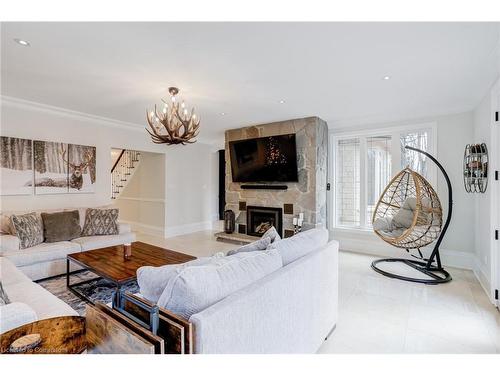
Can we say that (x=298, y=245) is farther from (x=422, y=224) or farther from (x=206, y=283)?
(x=422, y=224)

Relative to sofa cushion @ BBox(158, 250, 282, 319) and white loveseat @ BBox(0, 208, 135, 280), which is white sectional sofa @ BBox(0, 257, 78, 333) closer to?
Answer: white loveseat @ BBox(0, 208, 135, 280)

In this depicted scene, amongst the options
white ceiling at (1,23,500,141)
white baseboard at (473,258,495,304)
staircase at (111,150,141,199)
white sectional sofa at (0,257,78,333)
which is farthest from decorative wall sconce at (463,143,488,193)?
staircase at (111,150,141,199)

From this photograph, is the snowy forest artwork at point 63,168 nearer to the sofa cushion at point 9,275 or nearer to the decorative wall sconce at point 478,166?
the sofa cushion at point 9,275

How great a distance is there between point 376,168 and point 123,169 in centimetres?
635

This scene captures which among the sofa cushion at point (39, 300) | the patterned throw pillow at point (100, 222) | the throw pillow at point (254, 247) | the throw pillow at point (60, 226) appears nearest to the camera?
the sofa cushion at point (39, 300)

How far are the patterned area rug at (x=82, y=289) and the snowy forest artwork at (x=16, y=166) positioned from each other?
1.63 m

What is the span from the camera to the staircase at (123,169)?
682 cm

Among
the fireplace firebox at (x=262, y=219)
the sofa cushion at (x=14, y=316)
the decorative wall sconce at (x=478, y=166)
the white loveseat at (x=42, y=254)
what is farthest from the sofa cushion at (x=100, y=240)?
the decorative wall sconce at (x=478, y=166)

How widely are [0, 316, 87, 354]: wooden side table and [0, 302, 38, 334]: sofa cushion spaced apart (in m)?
0.02

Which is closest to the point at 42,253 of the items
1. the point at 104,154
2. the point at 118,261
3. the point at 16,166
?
the point at 118,261

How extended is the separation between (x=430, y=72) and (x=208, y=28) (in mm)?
2383

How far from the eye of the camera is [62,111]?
14.0 ft

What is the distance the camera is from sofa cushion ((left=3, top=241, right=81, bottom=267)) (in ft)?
9.64
